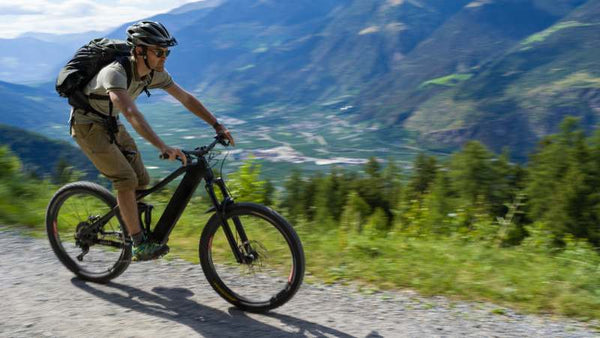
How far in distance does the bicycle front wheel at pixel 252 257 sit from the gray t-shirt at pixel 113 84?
1175 millimetres

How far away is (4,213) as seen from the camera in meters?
6.74

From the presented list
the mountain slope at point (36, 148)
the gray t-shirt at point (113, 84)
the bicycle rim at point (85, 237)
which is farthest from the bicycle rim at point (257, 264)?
the mountain slope at point (36, 148)

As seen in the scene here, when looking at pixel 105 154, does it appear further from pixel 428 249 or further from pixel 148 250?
pixel 428 249

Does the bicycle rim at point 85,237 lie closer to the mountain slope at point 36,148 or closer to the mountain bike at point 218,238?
the mountain bike at point 218,238

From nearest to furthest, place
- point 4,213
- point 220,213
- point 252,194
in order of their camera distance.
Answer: point 220,213
point 4,213
point 252,194

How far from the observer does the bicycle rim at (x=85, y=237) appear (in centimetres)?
479

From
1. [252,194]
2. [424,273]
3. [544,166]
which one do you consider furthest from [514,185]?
[424,273]

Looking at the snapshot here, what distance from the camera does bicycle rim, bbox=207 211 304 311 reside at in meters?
4.04

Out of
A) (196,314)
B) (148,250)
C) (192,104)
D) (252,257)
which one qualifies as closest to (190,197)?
(148,250)

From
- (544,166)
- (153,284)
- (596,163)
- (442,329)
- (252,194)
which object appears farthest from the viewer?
(544,166)

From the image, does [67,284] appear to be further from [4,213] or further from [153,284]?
[4,213]

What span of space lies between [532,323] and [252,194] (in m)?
6.15

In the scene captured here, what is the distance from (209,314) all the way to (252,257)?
547 mm

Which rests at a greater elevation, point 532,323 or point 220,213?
point 220,213
